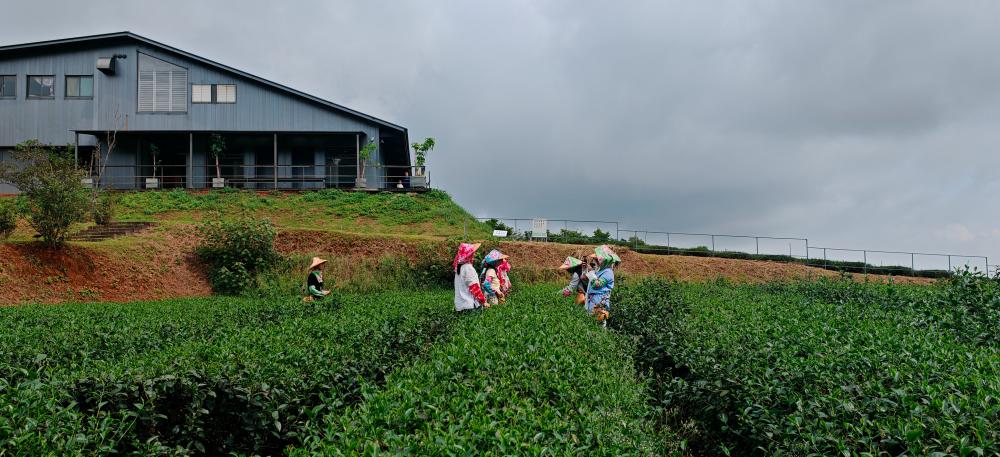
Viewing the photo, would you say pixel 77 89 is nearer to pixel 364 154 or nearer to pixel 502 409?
pixel 364 154

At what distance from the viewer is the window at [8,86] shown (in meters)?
34.2

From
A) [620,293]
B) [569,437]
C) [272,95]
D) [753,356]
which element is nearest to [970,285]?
[620,293]

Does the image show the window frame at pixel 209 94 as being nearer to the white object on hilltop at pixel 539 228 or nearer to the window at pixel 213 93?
the window at pixel 213 93

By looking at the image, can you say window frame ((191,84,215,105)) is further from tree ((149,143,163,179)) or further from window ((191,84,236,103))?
tree ((149,143,163,179))

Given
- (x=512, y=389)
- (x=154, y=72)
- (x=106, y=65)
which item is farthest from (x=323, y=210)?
(x=512, y=389)

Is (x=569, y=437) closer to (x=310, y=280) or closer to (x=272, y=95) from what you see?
(x=310, y=280)

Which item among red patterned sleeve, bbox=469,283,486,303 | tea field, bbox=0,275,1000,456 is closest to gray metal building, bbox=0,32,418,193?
red patterned sleeve, bbox=469,283,486,303

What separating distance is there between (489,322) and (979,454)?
5.62 meters

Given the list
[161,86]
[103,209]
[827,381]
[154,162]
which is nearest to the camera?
[827,381]

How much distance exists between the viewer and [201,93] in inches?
1363

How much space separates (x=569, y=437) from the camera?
13.7ft

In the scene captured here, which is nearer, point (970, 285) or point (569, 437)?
point (569, 437)

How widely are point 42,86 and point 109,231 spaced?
1493 centimetres

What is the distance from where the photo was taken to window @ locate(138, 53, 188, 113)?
113ft
